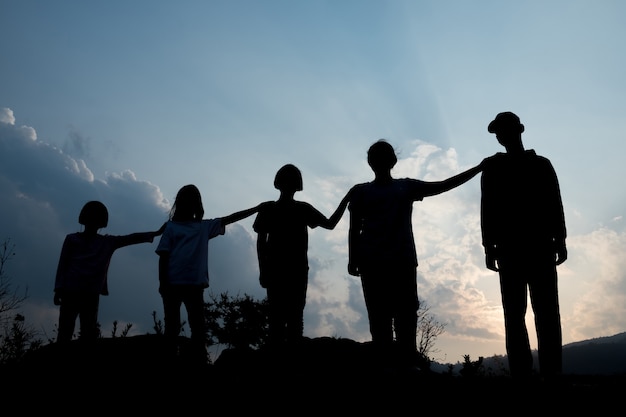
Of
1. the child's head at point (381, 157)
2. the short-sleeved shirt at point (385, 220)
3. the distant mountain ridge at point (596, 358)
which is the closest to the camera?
the short-sleeved shirt at point (385, 220)

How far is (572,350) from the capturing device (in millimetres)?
162875

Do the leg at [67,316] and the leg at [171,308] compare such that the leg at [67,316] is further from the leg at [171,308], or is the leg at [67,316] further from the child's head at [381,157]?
the child's head at [381,157]

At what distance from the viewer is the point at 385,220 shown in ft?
15.9

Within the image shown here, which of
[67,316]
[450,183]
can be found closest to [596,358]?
[450,183]

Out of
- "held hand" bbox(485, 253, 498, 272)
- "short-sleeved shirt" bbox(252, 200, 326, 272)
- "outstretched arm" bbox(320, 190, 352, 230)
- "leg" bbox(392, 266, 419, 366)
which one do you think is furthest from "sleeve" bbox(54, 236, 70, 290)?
"held hand" bbox(485, 253, 498, 272)

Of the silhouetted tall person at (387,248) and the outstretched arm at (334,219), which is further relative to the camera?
the outstretched arm at (334,219)

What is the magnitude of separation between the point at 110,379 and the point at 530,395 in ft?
11.1

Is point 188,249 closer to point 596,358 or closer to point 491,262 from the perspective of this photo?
point 491,262

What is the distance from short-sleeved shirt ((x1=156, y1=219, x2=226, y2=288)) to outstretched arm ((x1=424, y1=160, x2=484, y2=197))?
2.84 meters

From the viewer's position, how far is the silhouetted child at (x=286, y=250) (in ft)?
17.3

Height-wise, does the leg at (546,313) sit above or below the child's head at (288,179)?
below

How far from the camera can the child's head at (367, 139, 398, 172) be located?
5.12 m

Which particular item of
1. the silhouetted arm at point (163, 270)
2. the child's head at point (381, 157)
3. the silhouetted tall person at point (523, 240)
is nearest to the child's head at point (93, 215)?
the silhouetted arm at point (163, 270)

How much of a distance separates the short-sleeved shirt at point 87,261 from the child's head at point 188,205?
104 cm
